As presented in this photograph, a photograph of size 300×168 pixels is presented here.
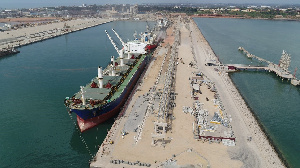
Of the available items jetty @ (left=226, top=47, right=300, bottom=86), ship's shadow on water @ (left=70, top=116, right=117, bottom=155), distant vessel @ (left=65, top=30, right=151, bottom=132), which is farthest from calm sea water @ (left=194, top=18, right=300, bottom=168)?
ship's shadow on water @ (left=70, top=116, right=117, bottom=155)

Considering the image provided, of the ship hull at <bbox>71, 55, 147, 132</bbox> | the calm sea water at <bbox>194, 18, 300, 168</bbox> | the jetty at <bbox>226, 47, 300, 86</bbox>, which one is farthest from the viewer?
the jetty at <bbox>226, 47, 300, 86</bbox>

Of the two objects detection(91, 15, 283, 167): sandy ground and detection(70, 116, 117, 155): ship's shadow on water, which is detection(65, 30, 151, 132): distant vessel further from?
detection(91, 15, 283, 167): sandy ground

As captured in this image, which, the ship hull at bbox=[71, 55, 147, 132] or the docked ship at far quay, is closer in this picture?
the ship hull at bbox=[71, 55, 147, 132]

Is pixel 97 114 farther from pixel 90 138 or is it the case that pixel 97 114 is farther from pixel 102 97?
pixel 90 138

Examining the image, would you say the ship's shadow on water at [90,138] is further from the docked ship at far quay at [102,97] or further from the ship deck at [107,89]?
the ship deck at [107,89]

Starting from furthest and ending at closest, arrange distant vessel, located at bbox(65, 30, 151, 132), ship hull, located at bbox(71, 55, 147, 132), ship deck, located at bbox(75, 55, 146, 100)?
ship deck, located at bbox(75, 55, 146, 100)
distant vessel, located at bbox(65, 30, 151, 132)
ship hull, located at bbox(71, 55, 147, 132)

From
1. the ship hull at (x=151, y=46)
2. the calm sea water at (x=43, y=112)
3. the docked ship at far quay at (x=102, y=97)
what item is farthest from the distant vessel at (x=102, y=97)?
the ship hull at (x=151, y=46)

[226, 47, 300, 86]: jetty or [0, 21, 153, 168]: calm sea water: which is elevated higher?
[226, 47, 300, 86]: jetty
